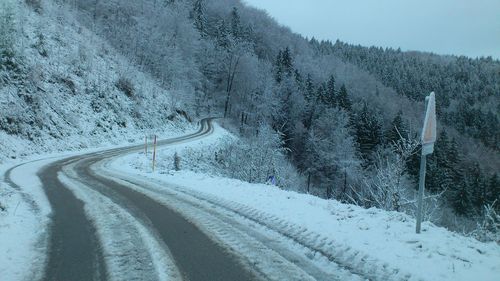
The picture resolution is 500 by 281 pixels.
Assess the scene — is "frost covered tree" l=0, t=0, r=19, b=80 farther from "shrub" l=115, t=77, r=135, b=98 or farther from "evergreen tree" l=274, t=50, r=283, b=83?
"evergreen tree" l=274, t=50, r=283, b=83

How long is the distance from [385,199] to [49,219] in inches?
488

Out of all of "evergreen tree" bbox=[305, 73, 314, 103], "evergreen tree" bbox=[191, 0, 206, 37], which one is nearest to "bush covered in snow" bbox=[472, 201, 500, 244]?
"evergreen tree" bbox=[305, 73, 314, 103]

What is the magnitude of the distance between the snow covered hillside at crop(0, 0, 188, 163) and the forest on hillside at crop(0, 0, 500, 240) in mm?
1581

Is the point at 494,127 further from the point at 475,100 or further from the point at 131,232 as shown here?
the point at 131,232

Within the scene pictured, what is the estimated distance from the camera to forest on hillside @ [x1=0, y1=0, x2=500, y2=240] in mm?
40125

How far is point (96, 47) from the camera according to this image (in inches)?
1652

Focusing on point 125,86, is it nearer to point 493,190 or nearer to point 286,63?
point 493,190

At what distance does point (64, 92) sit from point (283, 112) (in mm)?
55696

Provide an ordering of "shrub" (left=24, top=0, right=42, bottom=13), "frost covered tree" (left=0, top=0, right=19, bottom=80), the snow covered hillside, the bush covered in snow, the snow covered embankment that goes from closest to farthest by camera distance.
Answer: the snow covered embankment
the bush covered in snow
the snow covered hillside
"frost covered tree" (left=0, top=0, right=19, bottom=80)
"shrub" (left=24, top=0, right=42, bottom=13)

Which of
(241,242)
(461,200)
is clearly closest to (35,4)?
(241,242)

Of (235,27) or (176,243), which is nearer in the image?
(176,243)

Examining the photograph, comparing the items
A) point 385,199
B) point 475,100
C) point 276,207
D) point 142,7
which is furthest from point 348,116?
point 475,100

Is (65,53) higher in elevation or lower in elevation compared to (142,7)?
lower

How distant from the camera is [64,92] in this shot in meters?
31.2
